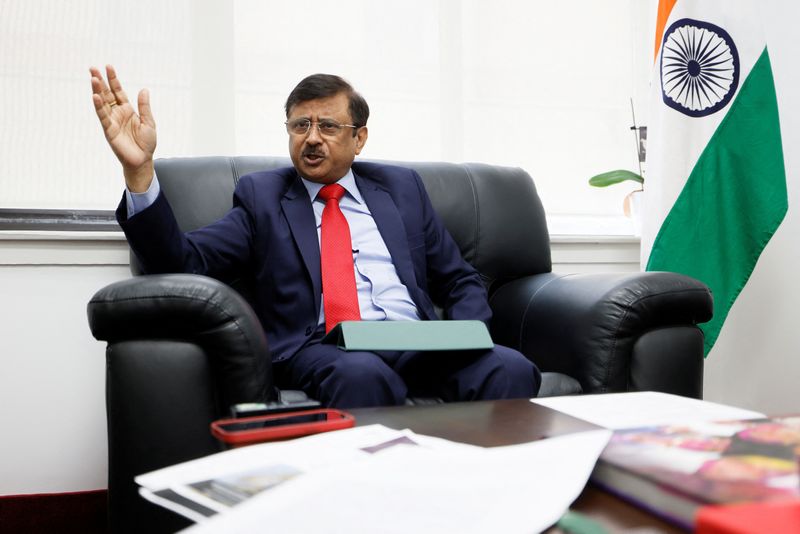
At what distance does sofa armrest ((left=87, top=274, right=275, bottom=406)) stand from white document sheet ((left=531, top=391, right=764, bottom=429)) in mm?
539

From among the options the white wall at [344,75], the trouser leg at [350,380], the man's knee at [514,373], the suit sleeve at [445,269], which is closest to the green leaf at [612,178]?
the white wall at [344,75]

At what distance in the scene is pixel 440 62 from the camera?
8.47ft

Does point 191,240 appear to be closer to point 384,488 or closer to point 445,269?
point 445,269

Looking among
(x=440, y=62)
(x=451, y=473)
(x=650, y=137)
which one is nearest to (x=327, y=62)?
(x=440, y=62)

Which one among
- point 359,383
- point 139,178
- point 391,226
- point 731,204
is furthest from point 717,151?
point 139,178

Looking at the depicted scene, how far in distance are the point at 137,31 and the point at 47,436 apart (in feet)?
3.99

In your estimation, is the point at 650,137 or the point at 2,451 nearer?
the point at 2,451

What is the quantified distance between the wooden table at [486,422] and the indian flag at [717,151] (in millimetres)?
1368

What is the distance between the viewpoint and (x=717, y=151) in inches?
87.5

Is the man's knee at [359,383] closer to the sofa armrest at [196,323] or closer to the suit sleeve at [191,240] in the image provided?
the sofa armrest at [196,323]

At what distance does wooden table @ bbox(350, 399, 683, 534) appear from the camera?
0.83m

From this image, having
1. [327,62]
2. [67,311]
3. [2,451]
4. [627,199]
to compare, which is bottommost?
[2,451]

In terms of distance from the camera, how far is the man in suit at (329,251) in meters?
1.48

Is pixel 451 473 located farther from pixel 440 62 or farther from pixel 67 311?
pixel 440 62
